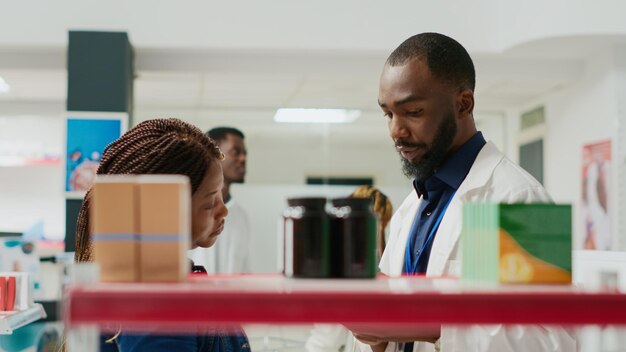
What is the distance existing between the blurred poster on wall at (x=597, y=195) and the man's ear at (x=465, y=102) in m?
3.87

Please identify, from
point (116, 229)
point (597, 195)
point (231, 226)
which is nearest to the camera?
point (116, 229)

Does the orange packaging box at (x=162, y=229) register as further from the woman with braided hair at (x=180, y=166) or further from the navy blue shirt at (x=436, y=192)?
the navy blue shirt at (x=436, y=192)

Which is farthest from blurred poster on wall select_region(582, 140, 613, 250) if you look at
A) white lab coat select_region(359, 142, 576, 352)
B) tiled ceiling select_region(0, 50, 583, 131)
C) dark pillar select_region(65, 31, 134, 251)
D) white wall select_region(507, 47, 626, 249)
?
white lab coat select_region(359, 142, 576, 352)

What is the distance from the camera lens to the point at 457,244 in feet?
5.93

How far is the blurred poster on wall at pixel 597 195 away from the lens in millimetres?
5641

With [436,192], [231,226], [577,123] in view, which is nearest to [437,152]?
[436,192]

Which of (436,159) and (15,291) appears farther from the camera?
(15,291)

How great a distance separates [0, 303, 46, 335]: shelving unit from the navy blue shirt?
100cm

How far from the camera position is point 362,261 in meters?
1.15

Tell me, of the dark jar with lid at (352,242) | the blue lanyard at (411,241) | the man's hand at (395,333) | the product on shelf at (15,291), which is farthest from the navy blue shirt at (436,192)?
the product on shelf at (15,291)

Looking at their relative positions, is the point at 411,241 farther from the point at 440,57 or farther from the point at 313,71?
the point at 313,71

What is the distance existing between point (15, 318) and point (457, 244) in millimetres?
1151

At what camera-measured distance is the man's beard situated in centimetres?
200

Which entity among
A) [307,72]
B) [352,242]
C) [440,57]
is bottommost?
[352,242]
